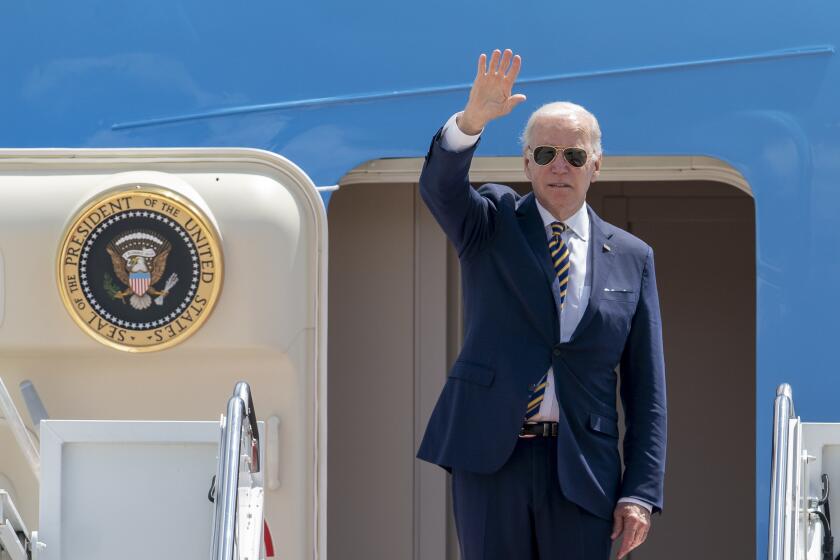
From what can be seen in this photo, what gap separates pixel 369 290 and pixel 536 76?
1.26 metres

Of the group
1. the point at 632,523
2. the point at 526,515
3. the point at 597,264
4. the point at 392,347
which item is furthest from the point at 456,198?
the point at 392,347

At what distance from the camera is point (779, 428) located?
2.89 metres

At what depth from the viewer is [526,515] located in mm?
2742

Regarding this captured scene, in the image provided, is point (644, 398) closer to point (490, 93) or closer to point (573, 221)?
point (573, 221)

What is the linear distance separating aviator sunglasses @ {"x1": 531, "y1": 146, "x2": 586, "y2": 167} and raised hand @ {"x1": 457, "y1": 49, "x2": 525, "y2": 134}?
132 millimetres

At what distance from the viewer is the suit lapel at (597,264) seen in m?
2.79

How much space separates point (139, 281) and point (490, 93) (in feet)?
3.97

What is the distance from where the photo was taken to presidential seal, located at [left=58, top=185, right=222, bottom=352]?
11.3 ft

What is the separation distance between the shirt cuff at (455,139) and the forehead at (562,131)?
0.51 feet

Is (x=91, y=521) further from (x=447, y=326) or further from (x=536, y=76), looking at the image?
(x=447, y=326)

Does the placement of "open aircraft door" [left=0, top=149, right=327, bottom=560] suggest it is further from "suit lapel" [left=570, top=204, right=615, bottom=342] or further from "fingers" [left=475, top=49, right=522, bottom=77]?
"fingers" [left=475, top=49, right=522, bottom=77]

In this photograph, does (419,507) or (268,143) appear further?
(419,507)

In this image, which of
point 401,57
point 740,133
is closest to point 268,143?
point 401,57

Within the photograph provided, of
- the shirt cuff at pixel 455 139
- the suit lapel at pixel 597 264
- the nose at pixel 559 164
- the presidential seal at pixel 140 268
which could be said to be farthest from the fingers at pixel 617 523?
the presidential seal at pixel 140 268
